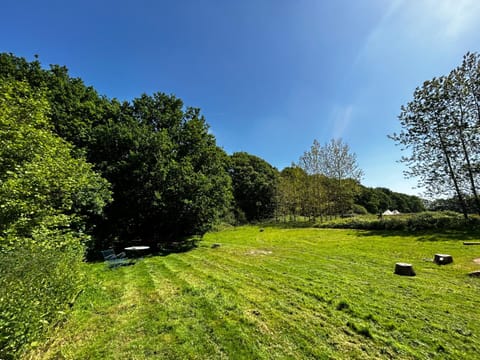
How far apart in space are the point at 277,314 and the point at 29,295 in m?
4.01

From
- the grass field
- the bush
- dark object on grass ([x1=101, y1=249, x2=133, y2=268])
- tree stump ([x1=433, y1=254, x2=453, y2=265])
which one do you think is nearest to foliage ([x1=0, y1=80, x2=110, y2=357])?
the bush

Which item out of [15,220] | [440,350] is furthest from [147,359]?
[15,220]

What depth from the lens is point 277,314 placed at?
4008mm

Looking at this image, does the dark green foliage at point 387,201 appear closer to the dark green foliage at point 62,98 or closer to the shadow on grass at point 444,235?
the shadow on grass at point 444,235

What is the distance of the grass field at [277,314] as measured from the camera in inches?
119

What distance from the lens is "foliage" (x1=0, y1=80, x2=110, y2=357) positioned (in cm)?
259

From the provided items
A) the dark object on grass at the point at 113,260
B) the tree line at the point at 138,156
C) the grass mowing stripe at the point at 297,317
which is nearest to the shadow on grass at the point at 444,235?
the grass mowing stripe at the point at 297,317

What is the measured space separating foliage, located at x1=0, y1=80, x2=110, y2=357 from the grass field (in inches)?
28.9

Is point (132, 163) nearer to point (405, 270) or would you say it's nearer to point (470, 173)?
point (405, 270)

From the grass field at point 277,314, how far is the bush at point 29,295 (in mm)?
491

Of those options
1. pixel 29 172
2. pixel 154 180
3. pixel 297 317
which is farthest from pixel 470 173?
pixel 29 172

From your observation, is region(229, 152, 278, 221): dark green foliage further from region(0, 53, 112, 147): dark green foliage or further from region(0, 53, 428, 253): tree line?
region(0, 53, 112, 147): dark green foliage

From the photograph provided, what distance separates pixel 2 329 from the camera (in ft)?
7.43

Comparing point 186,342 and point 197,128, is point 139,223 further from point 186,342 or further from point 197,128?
point 186,342
